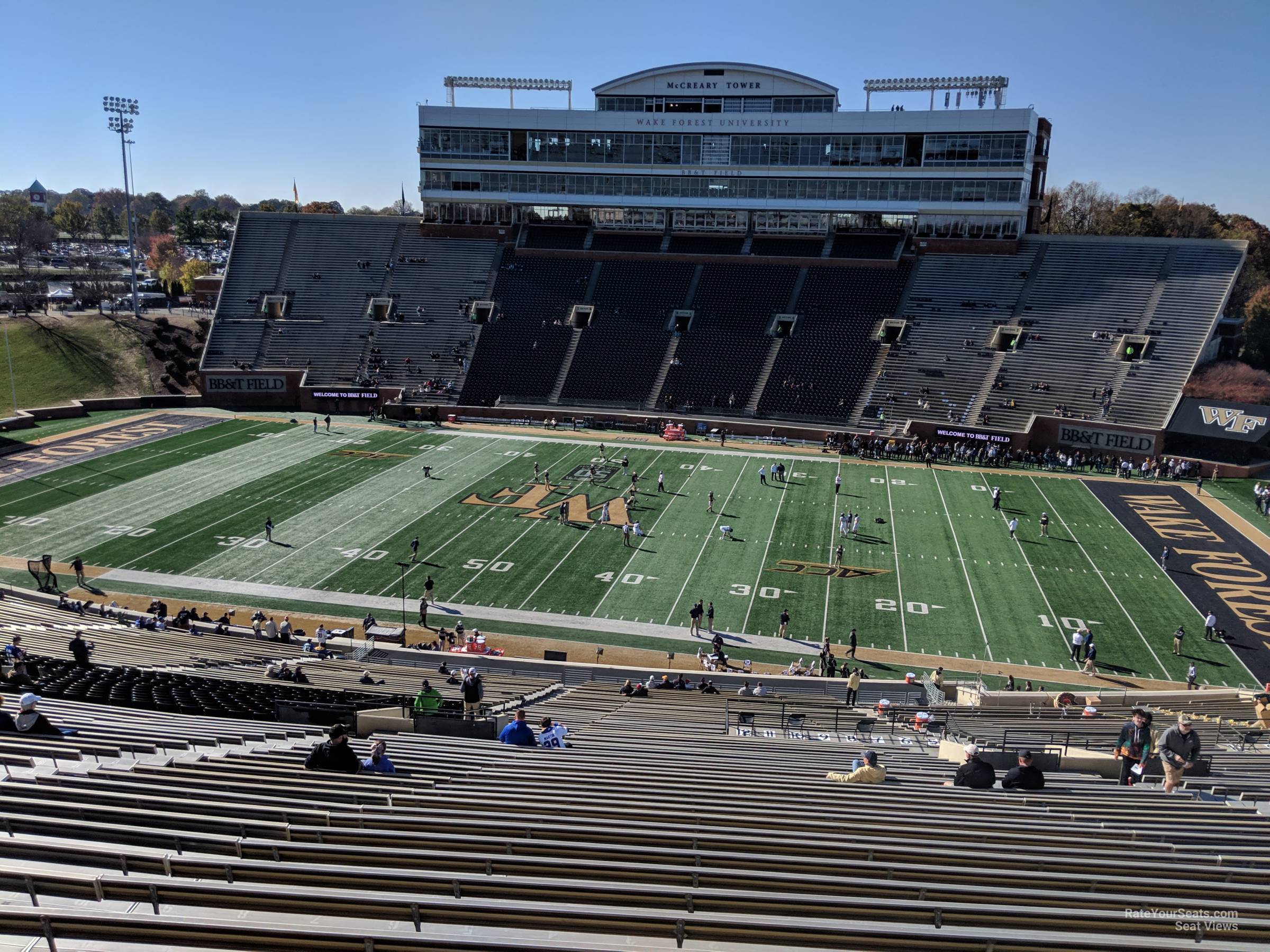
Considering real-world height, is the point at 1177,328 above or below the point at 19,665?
above

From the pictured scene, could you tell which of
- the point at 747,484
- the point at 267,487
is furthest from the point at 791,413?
the point at 267,487

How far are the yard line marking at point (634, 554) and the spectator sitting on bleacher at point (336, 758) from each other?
19.3 metres

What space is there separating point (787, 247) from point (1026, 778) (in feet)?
190

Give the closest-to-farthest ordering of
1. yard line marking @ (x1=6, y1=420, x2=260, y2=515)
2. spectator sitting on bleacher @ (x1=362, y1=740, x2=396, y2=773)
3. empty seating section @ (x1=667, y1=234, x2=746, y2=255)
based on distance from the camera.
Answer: spectator sitting on bleacher @ (x1=362, y1=740, x2=396, y2=773), yard line marking @ (x1=6, y1=420, x2=260, y2=515), empty seating section @ (x1=667, y1=234, x2=746, y2=255)

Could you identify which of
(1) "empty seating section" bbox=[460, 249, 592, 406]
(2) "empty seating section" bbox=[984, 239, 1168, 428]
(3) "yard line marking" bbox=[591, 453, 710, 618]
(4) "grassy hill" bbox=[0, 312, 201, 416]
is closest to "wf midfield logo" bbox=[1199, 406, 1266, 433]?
(2) "empty seating section" bbox=[984, 239, 1168, 428]

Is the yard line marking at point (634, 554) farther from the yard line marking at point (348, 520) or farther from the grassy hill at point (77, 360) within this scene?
the grassy hill at point (77, 360)

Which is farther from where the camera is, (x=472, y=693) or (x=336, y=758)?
(x=472, y=693)

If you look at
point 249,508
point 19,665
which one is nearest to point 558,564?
point 249,508

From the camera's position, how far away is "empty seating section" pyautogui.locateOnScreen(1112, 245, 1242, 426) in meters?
48.5

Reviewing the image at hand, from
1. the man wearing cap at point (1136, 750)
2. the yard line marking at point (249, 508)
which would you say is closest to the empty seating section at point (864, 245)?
the yard line marking at point (249, 508)

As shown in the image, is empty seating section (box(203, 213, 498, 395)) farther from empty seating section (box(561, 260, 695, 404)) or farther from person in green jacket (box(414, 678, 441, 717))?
person in green jacket (box(414, 678, 441, 717))

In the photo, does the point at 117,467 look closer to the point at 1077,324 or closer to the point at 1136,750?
the point at 1136,750

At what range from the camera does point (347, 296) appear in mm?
64125

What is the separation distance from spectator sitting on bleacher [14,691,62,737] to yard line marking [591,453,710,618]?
757 inches
